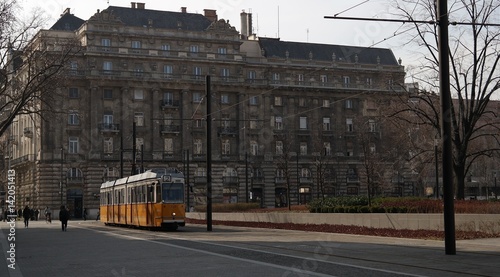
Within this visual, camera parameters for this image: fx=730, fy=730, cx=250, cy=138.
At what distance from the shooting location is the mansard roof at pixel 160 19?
97.2 m

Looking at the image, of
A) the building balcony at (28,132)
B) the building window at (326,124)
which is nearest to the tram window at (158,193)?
the building balcony at (28,132)

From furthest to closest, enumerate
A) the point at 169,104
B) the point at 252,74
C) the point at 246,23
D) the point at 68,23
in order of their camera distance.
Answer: the point at 246,23, the point at 252,74, the point at 68,23, the point at 169,104

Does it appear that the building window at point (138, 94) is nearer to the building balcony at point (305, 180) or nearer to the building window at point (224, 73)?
the building window at point (224, 73)

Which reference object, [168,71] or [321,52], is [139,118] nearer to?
[168,71]

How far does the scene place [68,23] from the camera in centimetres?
9988

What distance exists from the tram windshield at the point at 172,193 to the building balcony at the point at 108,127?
55408mm

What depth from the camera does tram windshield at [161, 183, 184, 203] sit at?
3959 cm

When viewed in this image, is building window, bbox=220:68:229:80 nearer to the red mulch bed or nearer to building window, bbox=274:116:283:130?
building window, bbox=274:116:283:130

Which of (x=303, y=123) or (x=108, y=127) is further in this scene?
(x=303, y=123)

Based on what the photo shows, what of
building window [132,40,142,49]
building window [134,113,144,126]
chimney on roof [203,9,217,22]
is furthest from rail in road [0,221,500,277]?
chimney on roof [203,9,217,22]

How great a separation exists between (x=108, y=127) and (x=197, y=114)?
1230cm

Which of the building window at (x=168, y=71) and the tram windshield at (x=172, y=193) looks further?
the building window at (x=168, y=71)

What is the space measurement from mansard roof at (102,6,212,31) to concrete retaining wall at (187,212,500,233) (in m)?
54.1

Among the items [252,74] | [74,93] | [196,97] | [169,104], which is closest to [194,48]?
[196,97]
